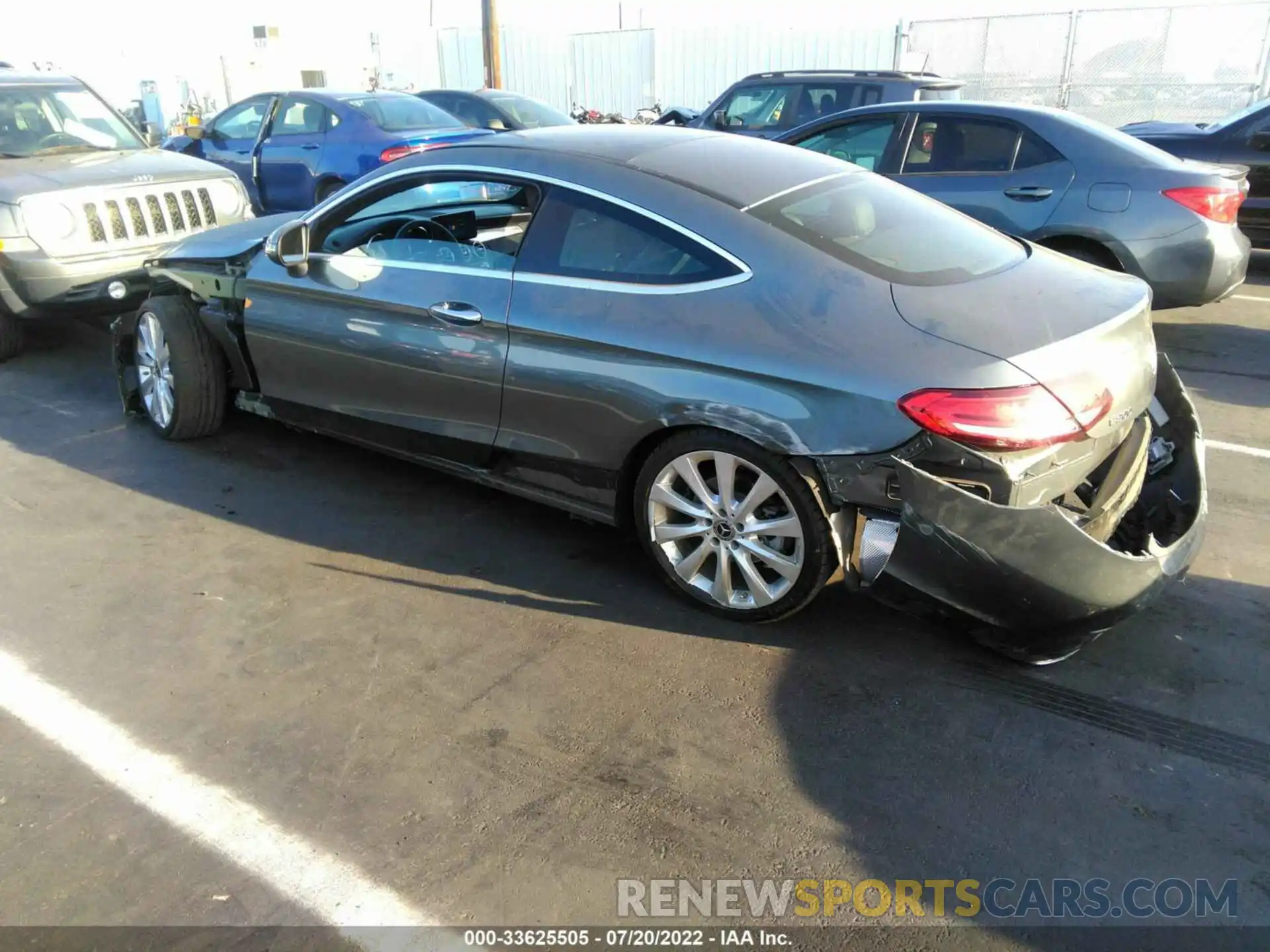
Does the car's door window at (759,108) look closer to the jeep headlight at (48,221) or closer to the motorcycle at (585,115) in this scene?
the jeep headlight at (48,221)

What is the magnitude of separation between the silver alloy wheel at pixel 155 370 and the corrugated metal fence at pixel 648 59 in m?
19.9

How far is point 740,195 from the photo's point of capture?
139 inches

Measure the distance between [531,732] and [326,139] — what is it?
29.3 feet

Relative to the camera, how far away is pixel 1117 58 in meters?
19.1

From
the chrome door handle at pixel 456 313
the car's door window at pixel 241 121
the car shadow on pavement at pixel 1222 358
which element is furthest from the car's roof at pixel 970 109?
the car's door window at pixel 241 121

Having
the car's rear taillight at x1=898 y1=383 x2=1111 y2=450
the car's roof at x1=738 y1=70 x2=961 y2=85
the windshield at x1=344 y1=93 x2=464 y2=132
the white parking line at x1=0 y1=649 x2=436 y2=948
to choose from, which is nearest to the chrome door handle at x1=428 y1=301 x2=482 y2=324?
the car's rear taillight at x1=898 y1=383 x2=1111 y2=450

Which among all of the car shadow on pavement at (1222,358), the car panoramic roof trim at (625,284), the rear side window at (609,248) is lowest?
the car shadow on pavement at (1222,358)

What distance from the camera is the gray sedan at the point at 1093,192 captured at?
20.4 ft

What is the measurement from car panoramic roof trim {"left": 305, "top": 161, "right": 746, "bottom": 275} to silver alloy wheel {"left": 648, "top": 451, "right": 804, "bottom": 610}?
26.2 inches

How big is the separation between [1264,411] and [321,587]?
5198 mm

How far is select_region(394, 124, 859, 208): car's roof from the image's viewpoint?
362cm

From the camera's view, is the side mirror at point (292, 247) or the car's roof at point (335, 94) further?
the car's roof at point (335, 94)

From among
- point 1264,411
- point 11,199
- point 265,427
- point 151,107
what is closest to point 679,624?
point 265,427

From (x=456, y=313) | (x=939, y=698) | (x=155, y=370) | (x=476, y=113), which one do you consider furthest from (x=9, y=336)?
(x=476, y=113)
